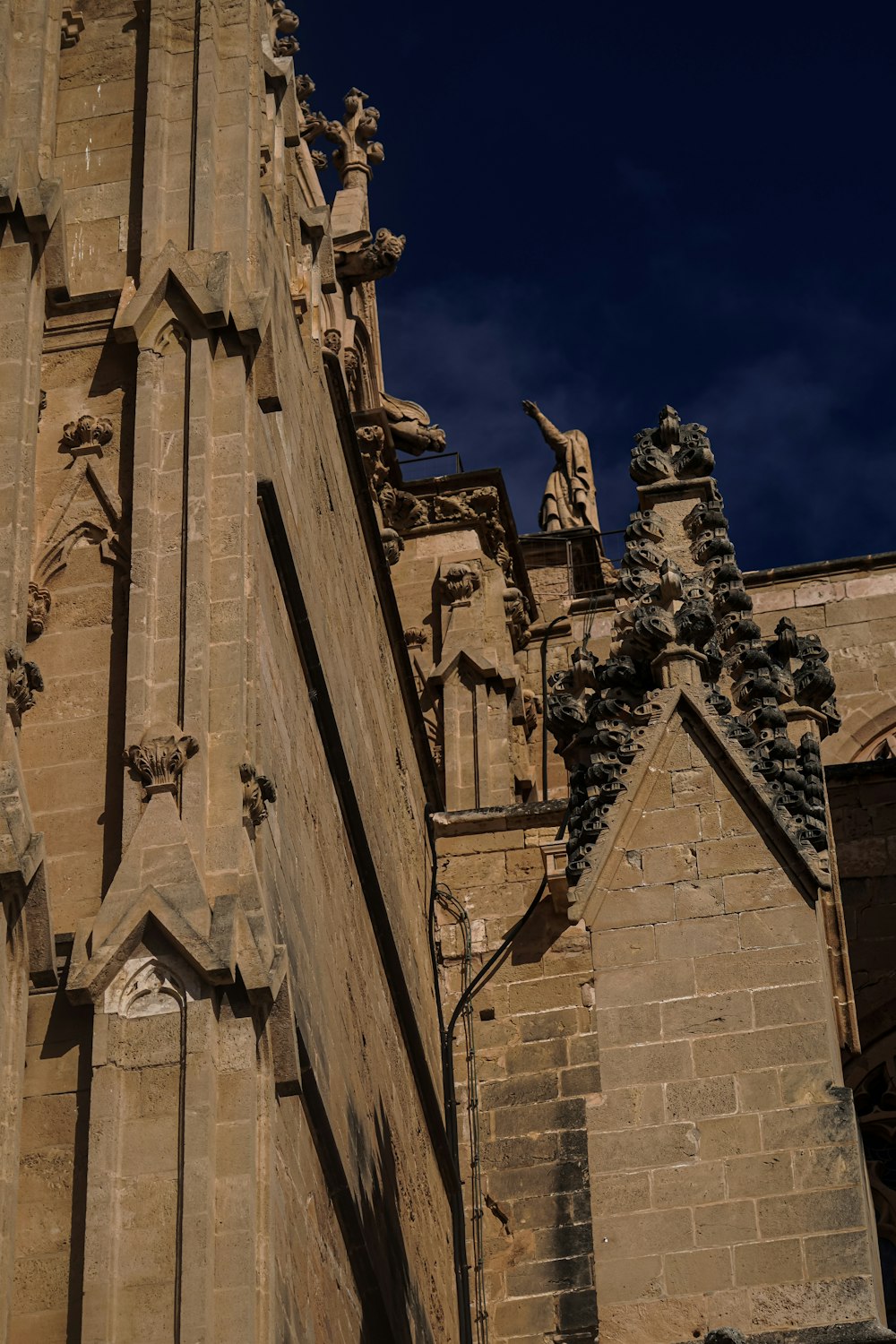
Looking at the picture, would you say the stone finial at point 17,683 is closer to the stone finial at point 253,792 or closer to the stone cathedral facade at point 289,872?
the stone cathedral facade at point 289,872

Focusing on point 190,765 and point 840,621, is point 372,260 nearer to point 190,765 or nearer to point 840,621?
point 840,621

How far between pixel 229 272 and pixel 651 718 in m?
3.34

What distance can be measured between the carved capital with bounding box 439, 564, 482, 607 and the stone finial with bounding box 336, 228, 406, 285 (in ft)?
9.01

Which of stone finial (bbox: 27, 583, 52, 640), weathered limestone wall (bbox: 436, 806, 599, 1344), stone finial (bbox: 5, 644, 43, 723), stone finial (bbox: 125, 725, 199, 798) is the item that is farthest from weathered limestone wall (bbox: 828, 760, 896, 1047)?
stone finial (bbox: 5, 644, 43, 723)

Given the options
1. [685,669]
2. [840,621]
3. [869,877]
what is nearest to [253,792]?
[685,669]

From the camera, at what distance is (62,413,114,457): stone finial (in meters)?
14.9

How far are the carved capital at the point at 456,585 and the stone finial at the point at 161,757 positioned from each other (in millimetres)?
12419

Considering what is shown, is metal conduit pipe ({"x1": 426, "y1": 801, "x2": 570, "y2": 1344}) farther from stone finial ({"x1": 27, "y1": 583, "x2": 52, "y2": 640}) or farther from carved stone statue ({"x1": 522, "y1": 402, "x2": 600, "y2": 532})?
carved stone statue ({"x1": 522, "y1": 402, "x2": 600, "y2": 532})

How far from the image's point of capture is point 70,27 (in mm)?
16984

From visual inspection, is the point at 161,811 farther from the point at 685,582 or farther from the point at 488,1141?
the point at 488,1141

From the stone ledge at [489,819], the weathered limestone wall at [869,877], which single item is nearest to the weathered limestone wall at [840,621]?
the weathered limestone wall at [869,877]

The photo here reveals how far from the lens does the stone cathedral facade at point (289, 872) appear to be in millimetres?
12203

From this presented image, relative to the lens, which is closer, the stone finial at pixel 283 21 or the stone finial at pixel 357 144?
the stone finial at pixel 283 21

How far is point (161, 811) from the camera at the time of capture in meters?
13.1
